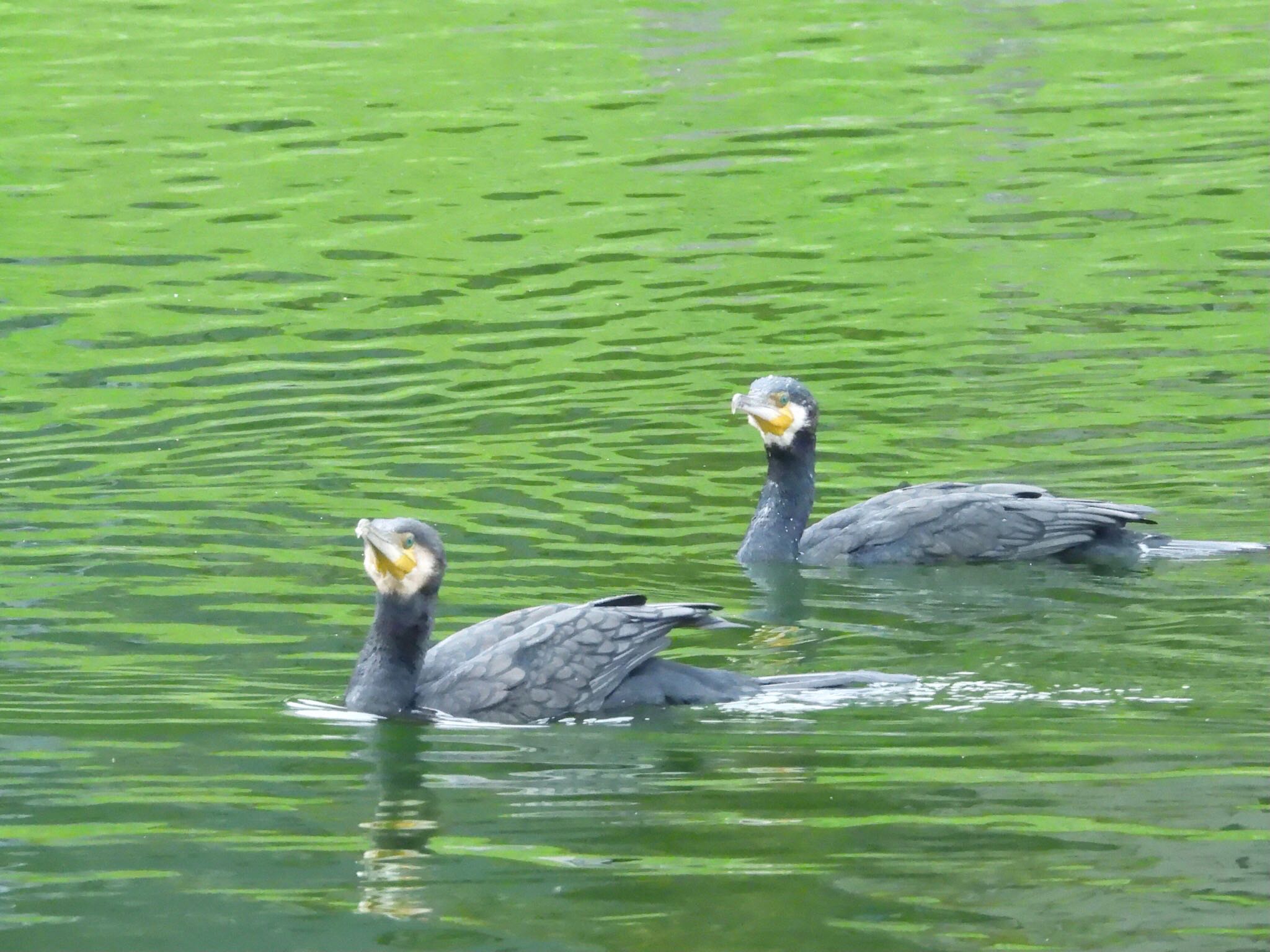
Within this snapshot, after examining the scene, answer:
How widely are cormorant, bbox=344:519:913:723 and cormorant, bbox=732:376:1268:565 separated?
248cm

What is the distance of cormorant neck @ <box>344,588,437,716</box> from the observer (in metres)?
9.34

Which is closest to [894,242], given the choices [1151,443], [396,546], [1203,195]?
[1203,195]

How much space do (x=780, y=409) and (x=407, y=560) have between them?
11.2 ft

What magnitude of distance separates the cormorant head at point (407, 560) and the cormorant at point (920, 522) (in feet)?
9.40

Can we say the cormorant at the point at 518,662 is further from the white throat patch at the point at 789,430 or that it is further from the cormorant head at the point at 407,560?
the white throat patch at the point at 789,430

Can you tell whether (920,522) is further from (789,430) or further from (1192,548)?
(1192,548)

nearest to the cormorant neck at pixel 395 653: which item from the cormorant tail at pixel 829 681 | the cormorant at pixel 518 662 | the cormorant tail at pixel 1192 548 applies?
the cormorant at pixel 518 662

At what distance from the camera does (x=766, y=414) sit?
12.2 meters

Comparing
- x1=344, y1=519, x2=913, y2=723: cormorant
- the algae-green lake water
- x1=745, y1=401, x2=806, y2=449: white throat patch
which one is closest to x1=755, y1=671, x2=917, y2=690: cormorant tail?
x1=344, y1=519, x2=913, y2=723: cormorant

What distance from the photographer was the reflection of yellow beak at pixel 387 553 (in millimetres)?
9211

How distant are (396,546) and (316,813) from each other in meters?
1.37

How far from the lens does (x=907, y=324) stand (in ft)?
55.9

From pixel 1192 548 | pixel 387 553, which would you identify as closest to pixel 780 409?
pixel 1192 548

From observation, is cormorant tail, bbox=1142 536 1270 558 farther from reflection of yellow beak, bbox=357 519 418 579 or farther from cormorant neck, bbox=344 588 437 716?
reflection of yellow beak, bbox=357 519 418 579
